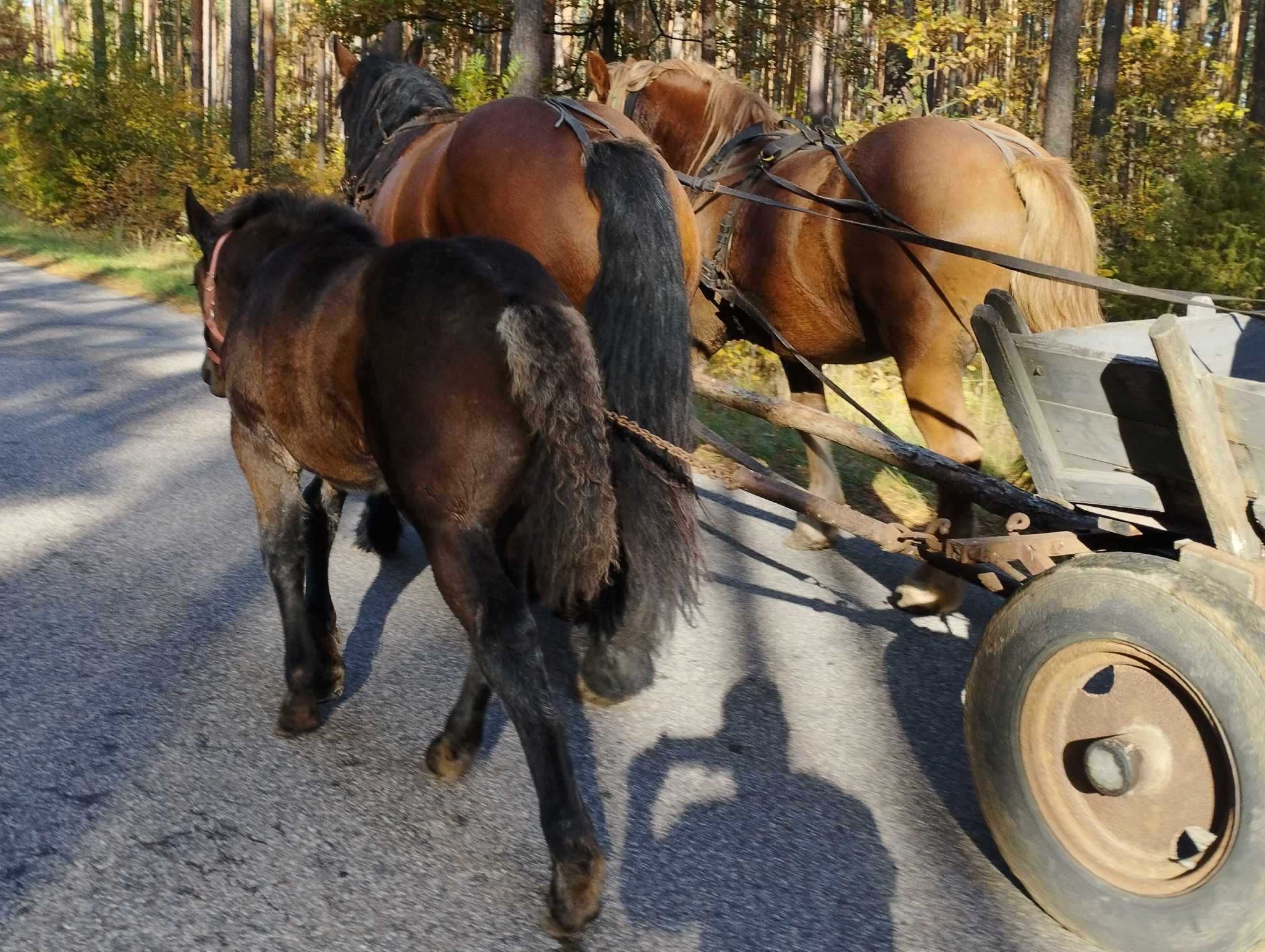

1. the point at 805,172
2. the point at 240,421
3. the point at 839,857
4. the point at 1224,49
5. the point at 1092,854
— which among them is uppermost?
the point at 1224,49

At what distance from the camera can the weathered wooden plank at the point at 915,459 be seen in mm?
3080

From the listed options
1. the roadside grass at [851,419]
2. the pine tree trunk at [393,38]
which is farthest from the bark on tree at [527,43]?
the pine tree trunk at [393,38]

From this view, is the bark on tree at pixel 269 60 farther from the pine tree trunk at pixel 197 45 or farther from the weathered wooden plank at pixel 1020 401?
the weathered wooden plank at pixel 1020 401

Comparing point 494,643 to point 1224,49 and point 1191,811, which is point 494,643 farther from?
point 1224,49

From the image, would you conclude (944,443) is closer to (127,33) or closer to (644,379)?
(644,379)

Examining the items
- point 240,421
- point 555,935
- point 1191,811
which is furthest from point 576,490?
point 1191,811

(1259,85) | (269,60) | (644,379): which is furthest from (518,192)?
(269,60)

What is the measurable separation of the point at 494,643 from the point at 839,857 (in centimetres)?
105

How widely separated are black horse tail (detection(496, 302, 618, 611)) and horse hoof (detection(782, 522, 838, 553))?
266cm

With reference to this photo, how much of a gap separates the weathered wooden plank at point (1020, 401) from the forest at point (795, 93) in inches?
73.4

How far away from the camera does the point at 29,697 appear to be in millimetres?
3334

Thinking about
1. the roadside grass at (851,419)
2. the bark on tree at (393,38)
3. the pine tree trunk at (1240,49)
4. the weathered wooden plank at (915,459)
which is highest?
the pine tree trunk at (1240,49)

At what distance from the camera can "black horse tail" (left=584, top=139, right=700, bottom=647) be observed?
3154 mm

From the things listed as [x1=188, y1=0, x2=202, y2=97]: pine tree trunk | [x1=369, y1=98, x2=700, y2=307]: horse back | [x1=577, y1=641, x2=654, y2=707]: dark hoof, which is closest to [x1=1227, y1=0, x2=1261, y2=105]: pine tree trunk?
[x1=188, y1=0, x2=202, y2=97]: pine tree trunk
